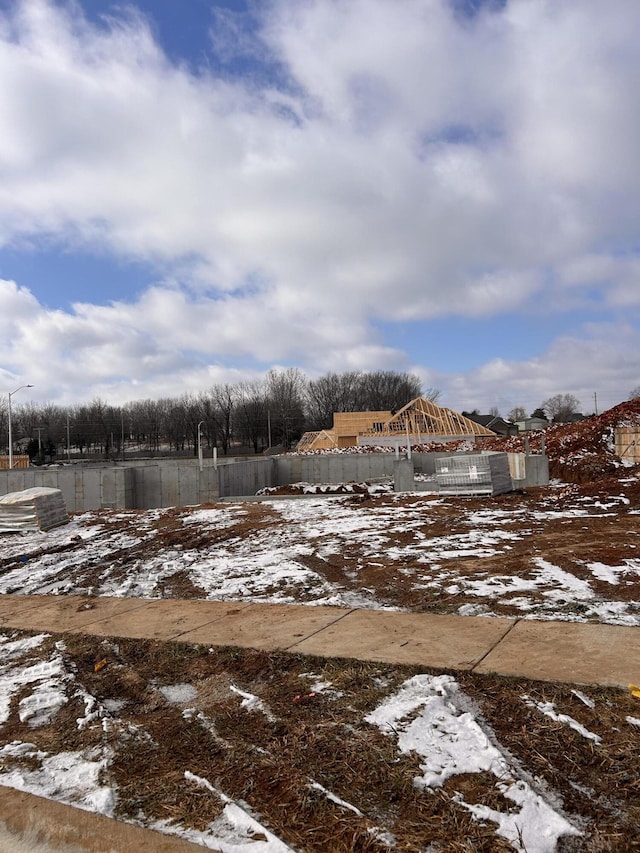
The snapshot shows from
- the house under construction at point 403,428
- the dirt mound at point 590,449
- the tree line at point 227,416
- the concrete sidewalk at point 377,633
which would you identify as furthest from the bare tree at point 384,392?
the concrete sidewalk at point 377,633

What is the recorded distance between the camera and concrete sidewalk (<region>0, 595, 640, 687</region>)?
14.1ft

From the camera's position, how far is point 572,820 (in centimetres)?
254

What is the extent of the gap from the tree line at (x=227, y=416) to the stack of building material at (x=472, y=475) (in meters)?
69.9

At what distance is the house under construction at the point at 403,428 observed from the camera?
4800cm

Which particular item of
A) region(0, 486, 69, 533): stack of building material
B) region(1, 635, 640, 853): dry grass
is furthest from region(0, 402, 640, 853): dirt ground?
region(0, 486, 69, 533): stack of building material

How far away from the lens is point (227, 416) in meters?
91.4

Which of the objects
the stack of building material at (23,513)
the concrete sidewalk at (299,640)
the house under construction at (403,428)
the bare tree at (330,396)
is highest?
the bare tree at (330,396)

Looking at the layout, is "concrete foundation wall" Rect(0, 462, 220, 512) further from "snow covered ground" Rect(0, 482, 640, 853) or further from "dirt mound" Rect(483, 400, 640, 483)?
"dirt mound" Rect(483, 400, 640, 483)

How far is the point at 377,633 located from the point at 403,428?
4737 centimetres

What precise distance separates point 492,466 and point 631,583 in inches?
415

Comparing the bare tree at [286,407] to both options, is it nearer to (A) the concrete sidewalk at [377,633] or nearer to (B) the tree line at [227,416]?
(B) the tree line at [227,416]

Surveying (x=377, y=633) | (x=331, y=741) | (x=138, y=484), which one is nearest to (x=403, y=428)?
(x=138, y=484)

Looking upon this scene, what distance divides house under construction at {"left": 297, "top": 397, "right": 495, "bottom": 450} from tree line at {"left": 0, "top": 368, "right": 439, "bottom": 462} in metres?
33.3

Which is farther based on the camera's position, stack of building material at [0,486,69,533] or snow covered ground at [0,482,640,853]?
stack of building material at [0,486,69,533]
